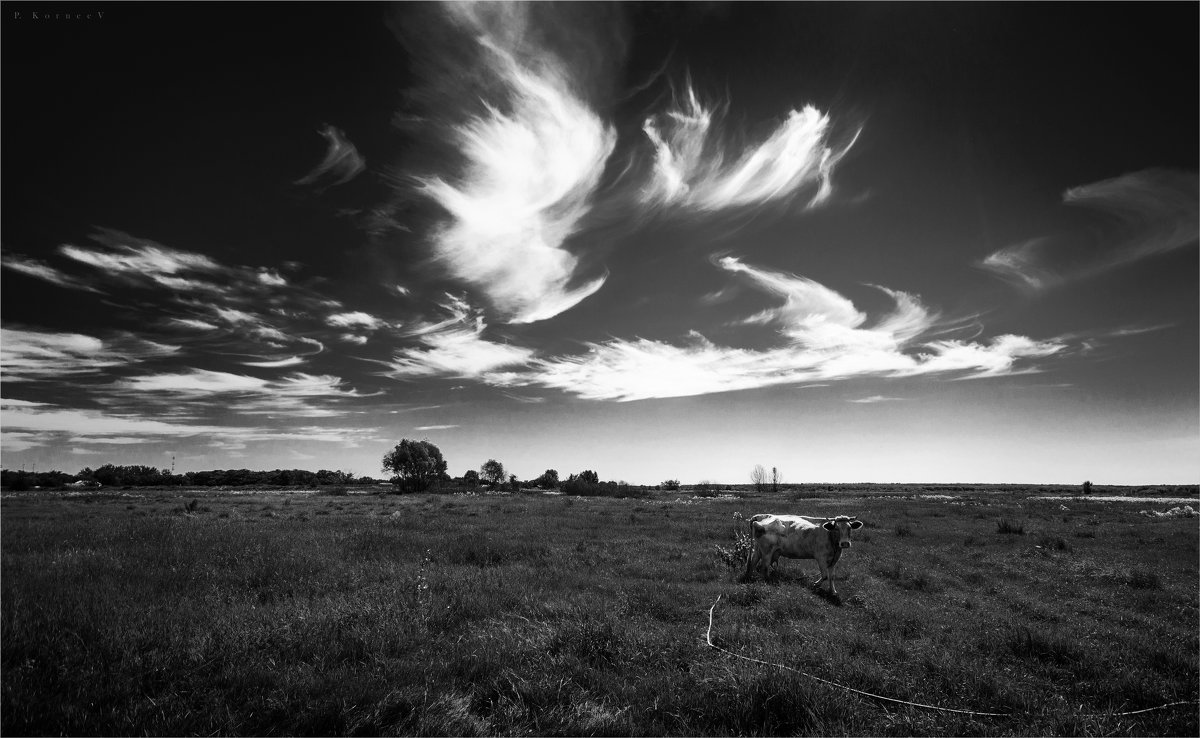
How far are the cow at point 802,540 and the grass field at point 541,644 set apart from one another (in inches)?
28.8

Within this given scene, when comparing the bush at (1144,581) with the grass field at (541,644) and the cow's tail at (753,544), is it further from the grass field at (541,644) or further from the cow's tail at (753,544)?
the cow's tail at (753,544)

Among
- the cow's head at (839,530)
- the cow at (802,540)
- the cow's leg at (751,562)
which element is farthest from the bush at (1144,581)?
the cow's leg at (751,562)

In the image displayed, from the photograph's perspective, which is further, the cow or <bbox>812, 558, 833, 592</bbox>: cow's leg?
the cow

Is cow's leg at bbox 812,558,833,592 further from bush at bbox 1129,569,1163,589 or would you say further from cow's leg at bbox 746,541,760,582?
bush at bbox 1129,569,1163,589

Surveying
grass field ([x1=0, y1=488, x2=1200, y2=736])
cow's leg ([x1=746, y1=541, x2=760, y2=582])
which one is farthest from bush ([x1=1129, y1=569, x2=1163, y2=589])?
cow's leg ([x1=746, y1=541, x2=760, y2=582])

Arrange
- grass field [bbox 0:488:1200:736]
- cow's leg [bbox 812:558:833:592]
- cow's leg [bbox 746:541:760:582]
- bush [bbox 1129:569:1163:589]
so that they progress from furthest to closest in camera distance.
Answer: bush [bbox 1129:569:1163:589] < cow's leg [bbox 746:541:760:582] < cow's leg [bbox 812:558:833:592] < grass field [bbox 0:488:1200:736]

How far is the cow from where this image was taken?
11211 mm

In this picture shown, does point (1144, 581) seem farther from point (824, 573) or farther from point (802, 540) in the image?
point (802, 540)

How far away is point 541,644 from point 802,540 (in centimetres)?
773

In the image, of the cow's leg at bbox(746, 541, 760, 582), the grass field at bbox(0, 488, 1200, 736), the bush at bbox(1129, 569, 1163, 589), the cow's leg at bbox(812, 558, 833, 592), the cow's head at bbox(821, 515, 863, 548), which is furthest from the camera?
the bush at bbox(1129, 569, 1163, 589)

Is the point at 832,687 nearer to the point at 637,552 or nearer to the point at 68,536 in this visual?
the point at 637,552

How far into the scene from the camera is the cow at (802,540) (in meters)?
11.2

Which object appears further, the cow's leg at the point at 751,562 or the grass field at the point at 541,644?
the cow's leg at the point at 751,562

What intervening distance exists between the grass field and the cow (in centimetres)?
73
